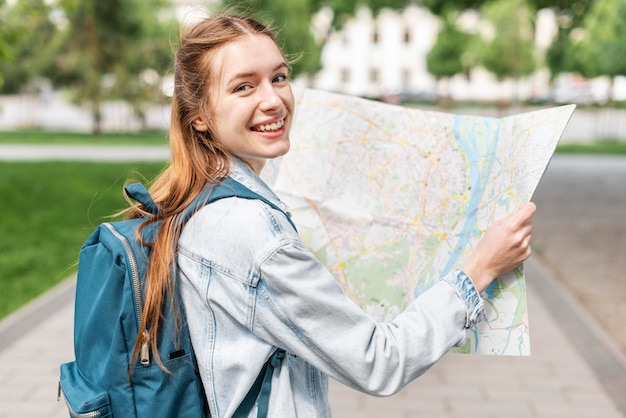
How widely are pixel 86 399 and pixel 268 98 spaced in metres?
0.67

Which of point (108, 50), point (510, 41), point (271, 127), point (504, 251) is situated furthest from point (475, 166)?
point (510, 41)

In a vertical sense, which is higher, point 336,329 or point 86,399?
point 336,329

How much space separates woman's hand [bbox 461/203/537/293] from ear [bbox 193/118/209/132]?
22.9 inches

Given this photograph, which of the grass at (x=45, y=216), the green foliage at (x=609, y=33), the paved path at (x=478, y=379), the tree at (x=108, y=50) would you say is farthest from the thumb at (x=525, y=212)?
the tree at (x=108, y=50)

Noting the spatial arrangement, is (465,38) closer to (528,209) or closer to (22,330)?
(22,330)

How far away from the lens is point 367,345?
1.37 m

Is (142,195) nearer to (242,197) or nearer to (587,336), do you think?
(242,197)

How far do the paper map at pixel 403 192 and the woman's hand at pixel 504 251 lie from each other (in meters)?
0.05

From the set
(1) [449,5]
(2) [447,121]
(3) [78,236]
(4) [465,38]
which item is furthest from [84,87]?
(2) [447,121]

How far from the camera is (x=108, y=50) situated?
26.0 metres

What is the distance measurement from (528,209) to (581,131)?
93.5 feet

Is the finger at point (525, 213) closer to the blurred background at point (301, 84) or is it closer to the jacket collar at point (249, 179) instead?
the jacket collar at point (249, 179)

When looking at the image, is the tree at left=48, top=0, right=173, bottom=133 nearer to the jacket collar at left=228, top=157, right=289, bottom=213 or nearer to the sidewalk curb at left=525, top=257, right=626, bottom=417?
the sidewalk curb at left=525, top=257, right=626, bottom=417

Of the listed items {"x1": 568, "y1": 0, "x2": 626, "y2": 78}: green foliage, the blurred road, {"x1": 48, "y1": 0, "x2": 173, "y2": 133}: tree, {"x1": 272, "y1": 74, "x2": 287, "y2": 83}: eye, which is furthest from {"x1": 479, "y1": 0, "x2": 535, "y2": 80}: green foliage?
{"x1": 272, "y1": 74, "x2": 287, "y2": 83}: eye
